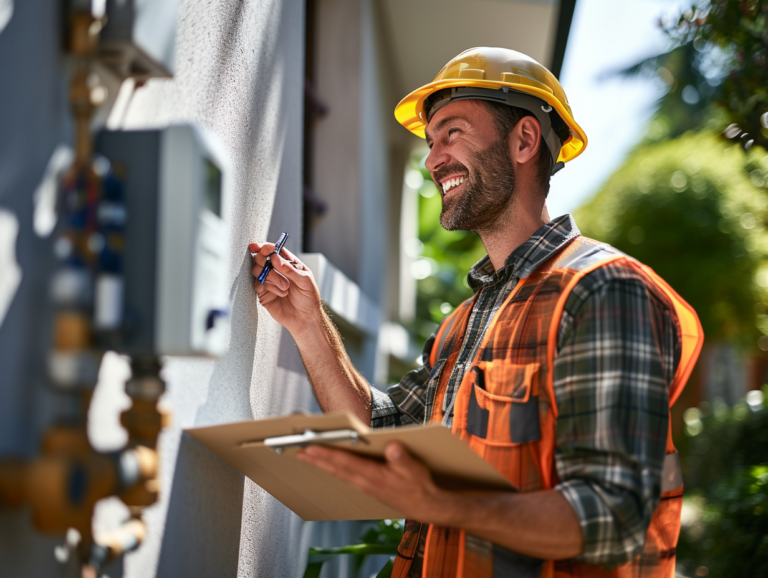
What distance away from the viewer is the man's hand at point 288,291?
1.80 metres

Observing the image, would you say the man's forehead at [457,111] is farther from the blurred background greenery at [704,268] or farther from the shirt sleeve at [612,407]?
the blurred background greenery at [704,268]

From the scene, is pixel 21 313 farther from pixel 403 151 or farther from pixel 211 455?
pixel 403 151

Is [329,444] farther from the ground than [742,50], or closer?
closer

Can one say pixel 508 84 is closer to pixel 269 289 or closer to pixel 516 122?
pixel 516 122

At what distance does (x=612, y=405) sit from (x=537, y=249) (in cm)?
59

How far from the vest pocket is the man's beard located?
1.85 ft

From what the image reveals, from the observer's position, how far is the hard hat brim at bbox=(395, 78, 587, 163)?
6.60 feet

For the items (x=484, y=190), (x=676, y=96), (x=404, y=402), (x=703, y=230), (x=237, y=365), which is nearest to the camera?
(x=237, y=365)

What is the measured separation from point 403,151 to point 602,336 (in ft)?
18.4

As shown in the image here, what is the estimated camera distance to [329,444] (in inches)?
45.4

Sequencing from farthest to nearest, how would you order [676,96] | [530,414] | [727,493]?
[676,96]
[727,493]
[530,414]

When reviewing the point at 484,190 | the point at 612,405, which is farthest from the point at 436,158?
the point at 612,405

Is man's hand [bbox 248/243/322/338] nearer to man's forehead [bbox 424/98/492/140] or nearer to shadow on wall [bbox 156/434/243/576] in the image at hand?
shadow on wall [bbox 156/434/243/576]

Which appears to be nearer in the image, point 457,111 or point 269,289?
point 269,289
